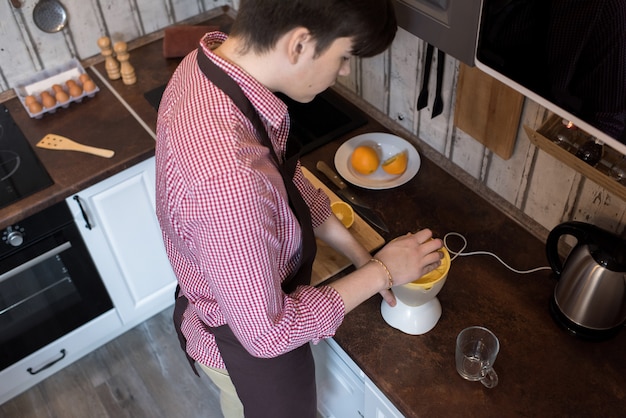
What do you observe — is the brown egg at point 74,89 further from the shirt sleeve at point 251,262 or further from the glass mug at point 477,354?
the glass mug at point 477,354

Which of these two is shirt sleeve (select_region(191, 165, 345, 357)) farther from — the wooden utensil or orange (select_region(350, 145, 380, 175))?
the wooden utensil

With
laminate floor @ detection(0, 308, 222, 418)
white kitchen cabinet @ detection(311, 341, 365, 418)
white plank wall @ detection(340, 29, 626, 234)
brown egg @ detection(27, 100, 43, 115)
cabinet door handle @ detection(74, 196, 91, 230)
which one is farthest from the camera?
laminate floor @ detection(0, 308, 222, 418)

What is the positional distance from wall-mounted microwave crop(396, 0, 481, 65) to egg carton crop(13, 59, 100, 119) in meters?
1.20

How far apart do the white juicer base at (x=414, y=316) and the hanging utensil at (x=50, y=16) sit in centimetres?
141

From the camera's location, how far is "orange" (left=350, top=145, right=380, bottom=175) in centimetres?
171

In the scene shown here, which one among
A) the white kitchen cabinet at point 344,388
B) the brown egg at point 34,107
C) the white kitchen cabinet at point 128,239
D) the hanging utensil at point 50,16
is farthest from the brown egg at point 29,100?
the white kitchen cabinet at point 344,388

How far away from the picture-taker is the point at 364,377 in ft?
4.64

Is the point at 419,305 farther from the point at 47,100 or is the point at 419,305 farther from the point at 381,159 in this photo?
the point at 47,100

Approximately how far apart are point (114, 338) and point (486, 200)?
4.83ft

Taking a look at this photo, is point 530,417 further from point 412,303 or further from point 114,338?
point 114,338

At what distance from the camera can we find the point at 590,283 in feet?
4.09

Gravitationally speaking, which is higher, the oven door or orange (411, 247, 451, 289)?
orange (411, 247, 451, 289)

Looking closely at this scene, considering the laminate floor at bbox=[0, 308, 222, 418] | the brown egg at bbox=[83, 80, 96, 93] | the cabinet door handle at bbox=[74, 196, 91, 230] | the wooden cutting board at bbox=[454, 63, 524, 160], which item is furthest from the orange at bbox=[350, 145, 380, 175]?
the laminate floor at bbox=[0, 308, 222, 418]

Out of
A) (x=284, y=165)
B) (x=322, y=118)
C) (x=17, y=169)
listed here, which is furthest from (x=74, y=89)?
(x=284, y=165)
